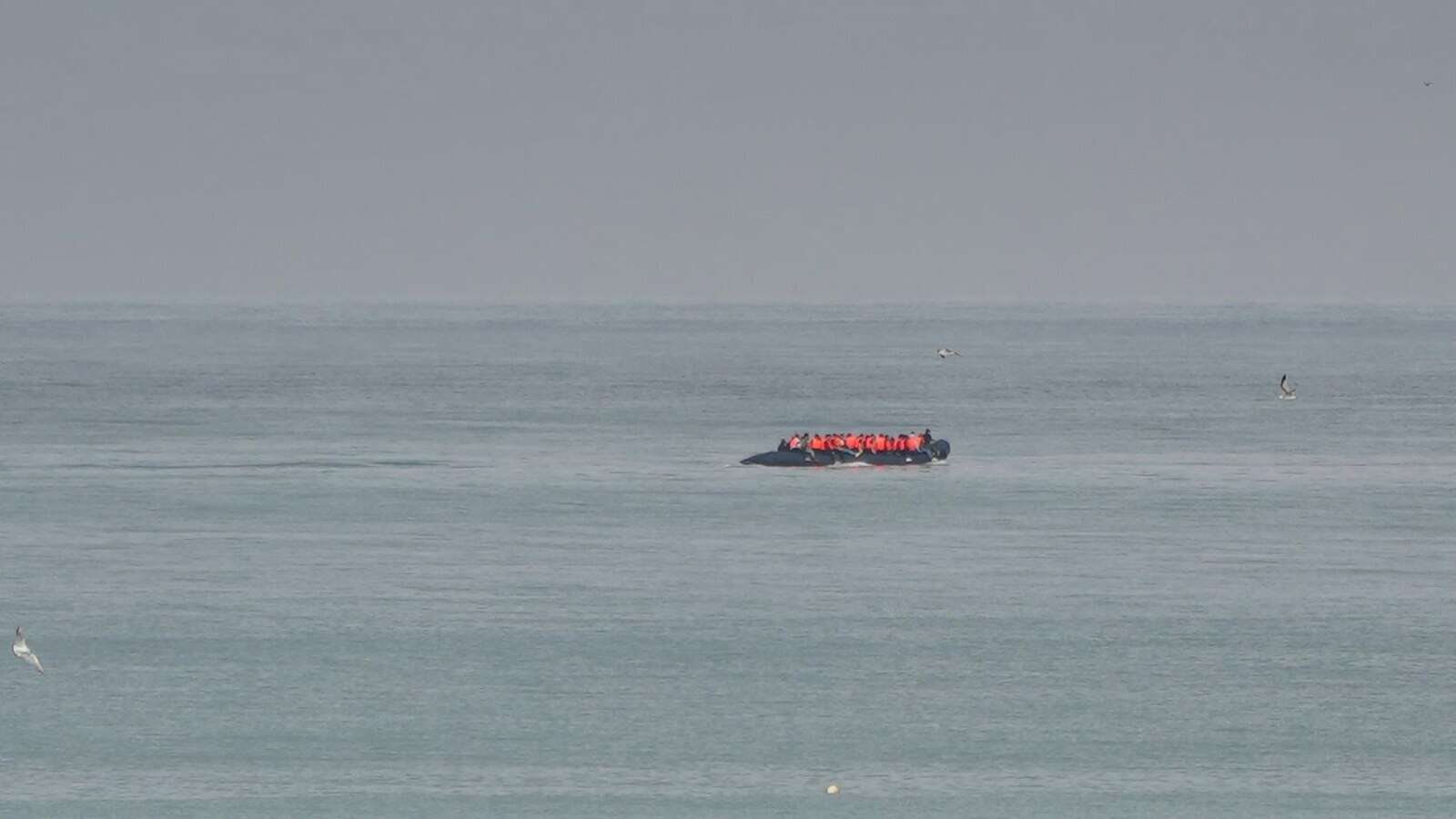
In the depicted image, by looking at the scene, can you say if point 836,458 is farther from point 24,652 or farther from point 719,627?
point 24,652

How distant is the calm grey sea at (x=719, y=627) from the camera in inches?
1390

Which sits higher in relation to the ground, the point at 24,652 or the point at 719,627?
the point at 24,652

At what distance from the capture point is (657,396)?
125 m

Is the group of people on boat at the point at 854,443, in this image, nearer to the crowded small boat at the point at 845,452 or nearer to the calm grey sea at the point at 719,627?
the crowded small boat at the point at 845,452

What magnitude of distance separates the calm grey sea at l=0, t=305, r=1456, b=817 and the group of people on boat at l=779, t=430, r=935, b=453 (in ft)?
4.87

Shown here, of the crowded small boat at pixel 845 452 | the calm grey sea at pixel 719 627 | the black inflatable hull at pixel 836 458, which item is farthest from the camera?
the crowded small boat at pixel 845 452

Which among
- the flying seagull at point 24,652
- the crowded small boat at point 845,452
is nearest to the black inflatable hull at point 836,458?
the crowded small boat at point 845,452

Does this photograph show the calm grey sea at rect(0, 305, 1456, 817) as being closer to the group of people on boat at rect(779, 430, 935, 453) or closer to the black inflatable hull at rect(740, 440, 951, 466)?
the black inflatable hull at rect(740, 440, 951, 466)

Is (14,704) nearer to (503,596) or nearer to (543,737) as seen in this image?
(543,737)

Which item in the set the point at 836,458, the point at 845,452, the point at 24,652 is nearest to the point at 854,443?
the point at 845,452

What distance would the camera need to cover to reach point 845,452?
79.7m

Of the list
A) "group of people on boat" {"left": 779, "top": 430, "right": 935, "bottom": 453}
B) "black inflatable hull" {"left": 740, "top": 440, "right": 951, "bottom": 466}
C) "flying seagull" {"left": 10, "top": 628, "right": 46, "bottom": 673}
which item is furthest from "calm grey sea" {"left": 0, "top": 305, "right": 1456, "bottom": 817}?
"group of people on boat" {"left": 779, "top": 430, "right": 935, "bottom": 453}

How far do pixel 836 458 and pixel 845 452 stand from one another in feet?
1.12

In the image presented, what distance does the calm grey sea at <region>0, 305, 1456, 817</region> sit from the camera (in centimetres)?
3531
